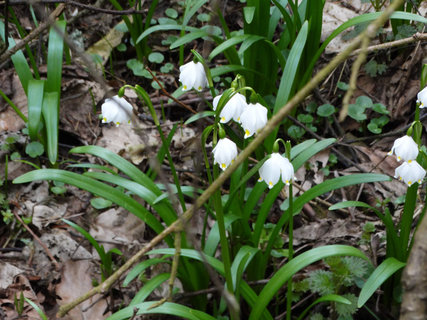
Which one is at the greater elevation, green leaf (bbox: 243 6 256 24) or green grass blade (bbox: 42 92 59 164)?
green leaf (bbox: 243 6 256 24)

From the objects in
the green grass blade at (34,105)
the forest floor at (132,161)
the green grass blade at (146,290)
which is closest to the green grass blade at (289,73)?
the forest floor at (132,161)

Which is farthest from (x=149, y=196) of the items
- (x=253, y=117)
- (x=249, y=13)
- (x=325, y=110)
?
(x=325, y=110)

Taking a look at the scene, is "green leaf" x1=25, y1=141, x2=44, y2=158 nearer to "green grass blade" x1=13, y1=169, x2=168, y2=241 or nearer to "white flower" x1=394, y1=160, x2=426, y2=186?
"green grass blade" x1=13, y1=169, x2=168, y2=241

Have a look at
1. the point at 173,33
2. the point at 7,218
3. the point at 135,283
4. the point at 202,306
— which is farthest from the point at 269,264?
the point at 173,33

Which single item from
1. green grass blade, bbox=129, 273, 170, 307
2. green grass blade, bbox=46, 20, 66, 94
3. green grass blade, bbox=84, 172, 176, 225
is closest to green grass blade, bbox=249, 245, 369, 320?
green grass blade, bbox=129, 273, 170, 307

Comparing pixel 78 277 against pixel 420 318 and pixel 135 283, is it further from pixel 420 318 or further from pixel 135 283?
pixel 420 318

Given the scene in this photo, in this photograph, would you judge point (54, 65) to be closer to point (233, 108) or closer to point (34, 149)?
point (34, 149)

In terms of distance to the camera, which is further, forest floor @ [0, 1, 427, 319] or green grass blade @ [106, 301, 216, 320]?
forest floor @ [0, 1, 427, 319]

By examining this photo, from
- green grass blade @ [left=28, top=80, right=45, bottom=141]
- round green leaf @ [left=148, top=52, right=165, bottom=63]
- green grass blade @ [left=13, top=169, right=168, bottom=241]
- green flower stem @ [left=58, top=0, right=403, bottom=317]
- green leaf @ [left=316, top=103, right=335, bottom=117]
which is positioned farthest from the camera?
round green leaf @ [left=148, top=52, right=165, bottom=63]
